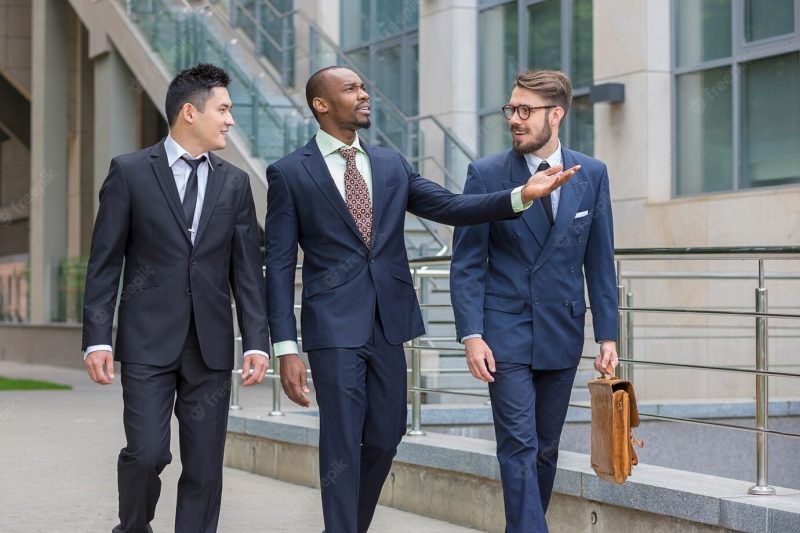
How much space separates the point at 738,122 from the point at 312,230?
10397 millimetres

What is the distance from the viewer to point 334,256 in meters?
5.83

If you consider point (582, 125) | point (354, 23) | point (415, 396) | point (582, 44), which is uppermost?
point (354, 23)

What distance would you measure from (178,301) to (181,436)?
1.70 feet

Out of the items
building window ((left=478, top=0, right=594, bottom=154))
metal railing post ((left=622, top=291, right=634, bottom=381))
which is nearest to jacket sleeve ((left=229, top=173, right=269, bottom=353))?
metal railing post ((left=622, top=291, right=634, bottom=381))

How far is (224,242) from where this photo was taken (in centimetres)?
570

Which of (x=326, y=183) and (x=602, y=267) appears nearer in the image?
(x=326, y=183)

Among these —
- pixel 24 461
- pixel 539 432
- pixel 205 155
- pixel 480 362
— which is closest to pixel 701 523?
pixel 539 432

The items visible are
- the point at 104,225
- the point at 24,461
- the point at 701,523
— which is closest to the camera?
the point at 104,225

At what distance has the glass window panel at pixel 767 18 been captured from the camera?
14617mm

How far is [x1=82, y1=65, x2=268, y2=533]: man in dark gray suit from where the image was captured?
557cm

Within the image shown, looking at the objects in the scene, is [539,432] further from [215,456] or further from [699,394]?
[699,394]

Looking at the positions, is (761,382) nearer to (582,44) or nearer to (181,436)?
(181,436)

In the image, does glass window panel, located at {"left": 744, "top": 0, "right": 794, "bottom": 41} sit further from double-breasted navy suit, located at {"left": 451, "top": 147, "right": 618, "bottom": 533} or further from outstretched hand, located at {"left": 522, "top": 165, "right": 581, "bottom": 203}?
outstretched hand, located at {"left": 522, "top": 165, "right": 581, "bottom": 203}

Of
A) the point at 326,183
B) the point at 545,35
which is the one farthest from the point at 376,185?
the point at 545,35
